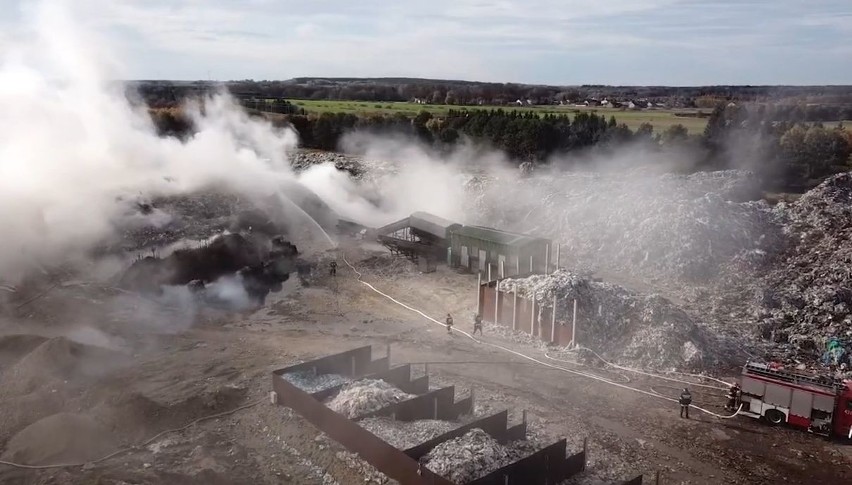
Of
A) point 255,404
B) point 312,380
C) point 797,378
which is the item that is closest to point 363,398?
point 312,380

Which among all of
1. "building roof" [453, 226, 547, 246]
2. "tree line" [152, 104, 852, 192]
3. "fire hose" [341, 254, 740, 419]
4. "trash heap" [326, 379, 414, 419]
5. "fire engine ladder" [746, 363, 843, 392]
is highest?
"tree line" [152, 104, 852, 192]

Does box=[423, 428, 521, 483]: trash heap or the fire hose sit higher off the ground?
box=[423, 428, 521, 483]: trash heap

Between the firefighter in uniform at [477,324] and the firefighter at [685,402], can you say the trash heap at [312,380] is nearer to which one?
the firefighter in uniform at [477,324]

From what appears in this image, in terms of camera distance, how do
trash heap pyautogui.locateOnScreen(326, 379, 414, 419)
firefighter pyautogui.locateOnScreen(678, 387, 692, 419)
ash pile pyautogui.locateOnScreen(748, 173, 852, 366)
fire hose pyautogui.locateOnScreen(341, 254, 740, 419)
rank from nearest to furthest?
trash heap pyautogui.locateOnScreen(326, 379, 414, 419) → firefighter pyautogui.locateOnScreen(678, 387, 692, 419) → fire hose pyautogui.locateOnScreen(341, 254, 740, 419) → ash pile pyautogui.locateOnScreen(748, 173, 852, 366)

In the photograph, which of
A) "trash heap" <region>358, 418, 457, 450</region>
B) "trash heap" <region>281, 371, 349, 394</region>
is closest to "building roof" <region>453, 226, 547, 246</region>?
"trash heap" <region>281, 371, 349, 394</region>

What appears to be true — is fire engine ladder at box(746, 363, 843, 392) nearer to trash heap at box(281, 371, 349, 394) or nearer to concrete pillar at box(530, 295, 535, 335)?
concrete pillar at box(530, 295, 535, 335)

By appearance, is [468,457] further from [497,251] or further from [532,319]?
[497,251]
